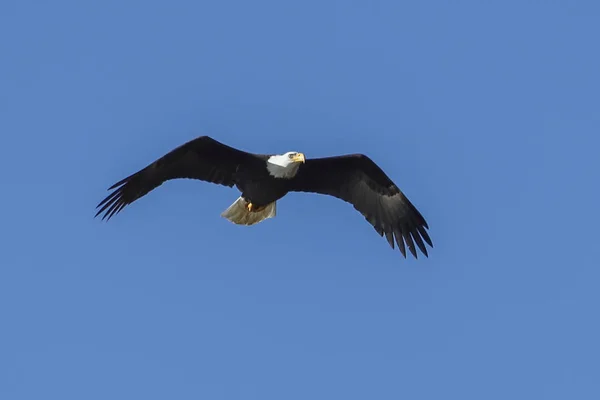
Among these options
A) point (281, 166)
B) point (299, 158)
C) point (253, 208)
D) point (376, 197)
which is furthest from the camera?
point (376, 197)

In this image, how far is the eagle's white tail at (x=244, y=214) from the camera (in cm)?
1207

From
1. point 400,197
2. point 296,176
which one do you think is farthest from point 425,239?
point 296,176

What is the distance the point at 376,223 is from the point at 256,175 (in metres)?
1.58

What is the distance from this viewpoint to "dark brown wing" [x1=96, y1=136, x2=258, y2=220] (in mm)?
11328

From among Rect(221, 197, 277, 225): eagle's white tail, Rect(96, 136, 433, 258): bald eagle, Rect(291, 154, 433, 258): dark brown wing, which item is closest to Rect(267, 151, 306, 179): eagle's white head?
Rect(96, 136, 433, 258): bald eagle

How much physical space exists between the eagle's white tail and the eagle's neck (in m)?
0.85

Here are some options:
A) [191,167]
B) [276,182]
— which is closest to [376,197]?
[276,182]

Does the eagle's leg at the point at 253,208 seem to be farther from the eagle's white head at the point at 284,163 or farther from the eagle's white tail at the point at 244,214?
the eagle's white head at the point at 284,163

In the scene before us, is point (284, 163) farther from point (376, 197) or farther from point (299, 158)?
point (376, 197)

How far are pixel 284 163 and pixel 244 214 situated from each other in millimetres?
1158

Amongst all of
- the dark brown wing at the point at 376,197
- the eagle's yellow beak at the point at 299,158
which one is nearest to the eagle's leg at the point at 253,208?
the dark brown wing at the point at 376,197

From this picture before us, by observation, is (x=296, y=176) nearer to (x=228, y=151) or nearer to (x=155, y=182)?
(x=228, y=151)

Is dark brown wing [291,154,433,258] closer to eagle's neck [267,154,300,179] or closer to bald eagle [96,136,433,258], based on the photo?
bald eagle [96,136,433,258]

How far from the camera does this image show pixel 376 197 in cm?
1209
